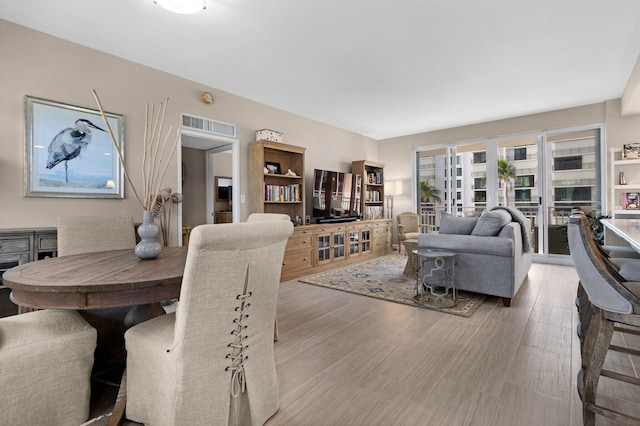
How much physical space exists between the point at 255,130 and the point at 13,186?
2.74 m

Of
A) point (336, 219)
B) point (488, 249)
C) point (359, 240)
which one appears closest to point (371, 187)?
point (359, 240)

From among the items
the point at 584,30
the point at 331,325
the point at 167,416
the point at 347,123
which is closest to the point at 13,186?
the point at 167,416

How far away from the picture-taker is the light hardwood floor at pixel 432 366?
156 centimetres

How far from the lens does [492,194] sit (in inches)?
233

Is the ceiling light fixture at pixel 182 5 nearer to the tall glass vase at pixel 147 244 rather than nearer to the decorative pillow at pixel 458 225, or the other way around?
the tall glass vase at pixel 147 244

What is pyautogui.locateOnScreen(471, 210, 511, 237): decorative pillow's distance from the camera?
130 inches

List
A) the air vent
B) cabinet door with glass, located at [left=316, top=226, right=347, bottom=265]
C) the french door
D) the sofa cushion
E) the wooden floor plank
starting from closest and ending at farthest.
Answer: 1. the wooden floor plank
2. the sofa cushion
3. the air vent
4. cabinet door with glass, located at [left=316, top=226, right=347, bottom=265]
5. the french door

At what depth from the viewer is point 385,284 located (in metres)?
4.01

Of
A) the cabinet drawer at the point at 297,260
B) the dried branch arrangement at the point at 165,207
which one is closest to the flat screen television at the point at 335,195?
the cabinet drawer at the point at 297,260

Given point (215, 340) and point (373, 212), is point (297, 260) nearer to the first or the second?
point (373, 212)

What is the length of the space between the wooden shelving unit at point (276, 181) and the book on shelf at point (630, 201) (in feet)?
15.6

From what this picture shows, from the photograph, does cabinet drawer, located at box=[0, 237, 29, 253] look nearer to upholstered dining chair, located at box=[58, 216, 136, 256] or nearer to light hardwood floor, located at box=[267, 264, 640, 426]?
upholstered dining chair, located at box=[58, 216, 136, 256]

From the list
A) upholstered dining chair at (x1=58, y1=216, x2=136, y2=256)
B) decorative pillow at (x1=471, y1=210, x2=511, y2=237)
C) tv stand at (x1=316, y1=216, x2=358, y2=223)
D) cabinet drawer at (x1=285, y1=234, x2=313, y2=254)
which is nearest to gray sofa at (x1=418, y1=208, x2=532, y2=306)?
decorative pillow at (x1=471, y1=210, x2=511, y2=237)

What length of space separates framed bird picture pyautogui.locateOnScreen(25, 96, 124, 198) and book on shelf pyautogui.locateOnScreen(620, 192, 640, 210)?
6.65 meters
